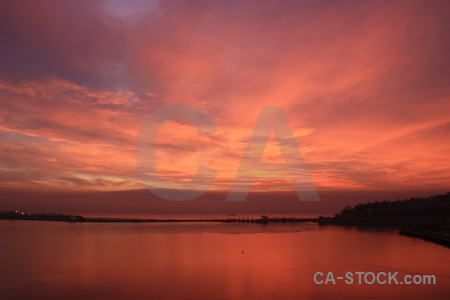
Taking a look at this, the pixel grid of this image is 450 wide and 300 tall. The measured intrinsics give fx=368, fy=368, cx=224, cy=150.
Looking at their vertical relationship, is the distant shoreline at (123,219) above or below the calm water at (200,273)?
above

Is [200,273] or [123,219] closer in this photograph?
[200,273]

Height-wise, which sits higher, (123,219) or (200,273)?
(123,219)

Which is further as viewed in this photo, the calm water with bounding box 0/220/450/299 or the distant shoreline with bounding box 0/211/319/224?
the distant shoreline with bounding box 0/211/319/224

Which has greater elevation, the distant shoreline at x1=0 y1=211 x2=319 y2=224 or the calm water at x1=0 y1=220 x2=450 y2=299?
the distant shoreline at x1=0 y1=211 x2=319 y2=224

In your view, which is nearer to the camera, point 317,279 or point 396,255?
point 317,279

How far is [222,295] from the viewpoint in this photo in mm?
18656

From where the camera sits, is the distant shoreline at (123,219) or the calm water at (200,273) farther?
the distant shoreline at (123,219)

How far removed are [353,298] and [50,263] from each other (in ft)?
76.0

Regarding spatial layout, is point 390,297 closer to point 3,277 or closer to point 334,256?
point 334,256

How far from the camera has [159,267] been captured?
89.7 feet

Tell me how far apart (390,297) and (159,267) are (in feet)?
53.0

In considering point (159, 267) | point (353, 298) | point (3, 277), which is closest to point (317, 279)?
point (353, 298)

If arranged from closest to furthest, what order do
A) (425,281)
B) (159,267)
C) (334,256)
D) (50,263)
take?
(425,281) → (159,267) → (50,263) → (334,256)

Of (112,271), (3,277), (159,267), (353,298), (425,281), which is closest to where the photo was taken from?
(353,298)
